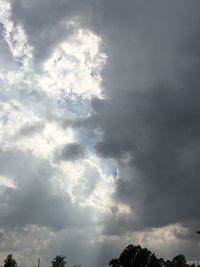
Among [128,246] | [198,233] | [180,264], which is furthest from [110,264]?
[198,233]

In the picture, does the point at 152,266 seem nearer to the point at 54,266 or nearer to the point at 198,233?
the point at 198,233

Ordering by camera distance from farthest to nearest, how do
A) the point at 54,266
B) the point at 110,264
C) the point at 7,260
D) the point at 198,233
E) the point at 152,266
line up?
the point at 54,266, the point at 7,260, the point at 110,264, the point at 152,266, the point at 198,233

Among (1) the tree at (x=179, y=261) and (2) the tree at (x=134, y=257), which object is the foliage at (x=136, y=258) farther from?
(1) the tree at (x=179, y=261)

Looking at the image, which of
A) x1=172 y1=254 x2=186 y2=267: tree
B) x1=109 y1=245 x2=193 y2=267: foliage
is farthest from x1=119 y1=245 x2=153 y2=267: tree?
x1=172 y1=254 x2=186 y2=267: tree

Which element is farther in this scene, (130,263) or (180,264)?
(180,264)

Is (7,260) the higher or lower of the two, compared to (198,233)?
higher

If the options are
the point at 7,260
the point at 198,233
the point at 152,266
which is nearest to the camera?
the point at 198,233

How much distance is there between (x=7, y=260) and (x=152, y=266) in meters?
57.1

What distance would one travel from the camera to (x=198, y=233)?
89.8 metres

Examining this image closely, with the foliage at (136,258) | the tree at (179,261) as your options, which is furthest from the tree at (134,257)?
the tree at (179,261)

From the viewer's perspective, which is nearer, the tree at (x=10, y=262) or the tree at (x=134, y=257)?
the tree at (x=134, y=257)

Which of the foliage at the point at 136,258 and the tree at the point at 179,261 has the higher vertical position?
the tree at the point at 179,261

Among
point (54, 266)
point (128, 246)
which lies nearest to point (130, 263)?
point (128, 246)

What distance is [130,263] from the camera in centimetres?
13062
